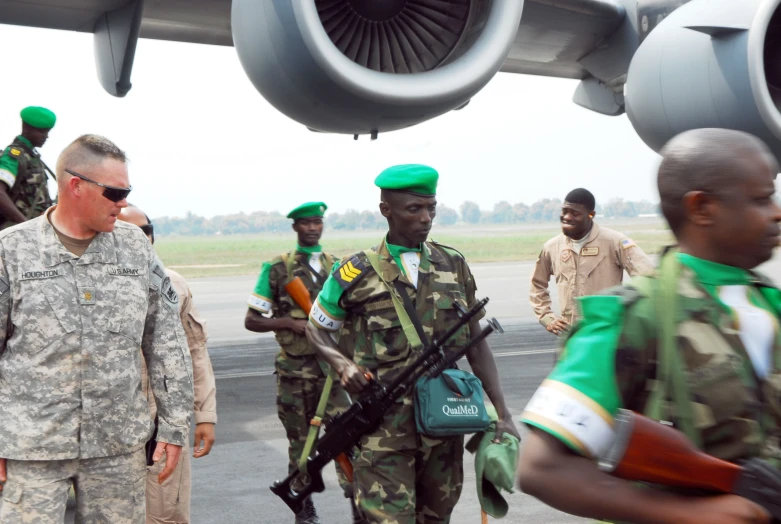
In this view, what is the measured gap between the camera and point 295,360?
5547 millimetres

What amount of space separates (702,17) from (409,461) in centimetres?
242

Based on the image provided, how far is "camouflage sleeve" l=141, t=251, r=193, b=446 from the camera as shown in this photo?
3.08m

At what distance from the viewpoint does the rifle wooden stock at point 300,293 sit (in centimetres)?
554

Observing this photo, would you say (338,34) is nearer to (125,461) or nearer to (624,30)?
(125,461)

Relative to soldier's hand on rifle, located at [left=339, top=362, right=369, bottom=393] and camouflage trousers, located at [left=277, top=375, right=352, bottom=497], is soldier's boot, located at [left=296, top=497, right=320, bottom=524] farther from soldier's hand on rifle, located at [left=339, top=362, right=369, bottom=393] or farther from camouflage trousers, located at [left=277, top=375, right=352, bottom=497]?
soldier's hand on rifle, located at [left=339, top=362, right=369, bottom=393]

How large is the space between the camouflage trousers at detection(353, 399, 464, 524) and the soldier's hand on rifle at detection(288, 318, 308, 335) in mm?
2018

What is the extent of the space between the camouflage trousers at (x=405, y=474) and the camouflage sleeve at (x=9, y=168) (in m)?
3.13

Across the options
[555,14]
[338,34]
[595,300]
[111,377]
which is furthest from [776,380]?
[555,14]

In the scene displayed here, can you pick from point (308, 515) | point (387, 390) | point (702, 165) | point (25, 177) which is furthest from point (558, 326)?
point (702, 165)

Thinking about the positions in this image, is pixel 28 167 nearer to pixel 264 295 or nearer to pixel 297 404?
pixel 264 295

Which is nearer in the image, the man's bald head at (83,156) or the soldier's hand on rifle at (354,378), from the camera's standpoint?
the man's bald head at (83,156)

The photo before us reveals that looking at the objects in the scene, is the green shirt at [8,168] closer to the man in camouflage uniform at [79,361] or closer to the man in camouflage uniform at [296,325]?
the man in camouflage uniform at [296,325]

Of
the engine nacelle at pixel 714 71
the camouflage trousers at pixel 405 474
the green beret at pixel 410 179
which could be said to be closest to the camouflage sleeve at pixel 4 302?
the camouflage trousers at pixel 405 474

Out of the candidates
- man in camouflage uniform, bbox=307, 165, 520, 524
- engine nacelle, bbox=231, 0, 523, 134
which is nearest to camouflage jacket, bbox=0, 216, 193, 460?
man in camouflage uniform, bbox=307, 165, 520, 524
